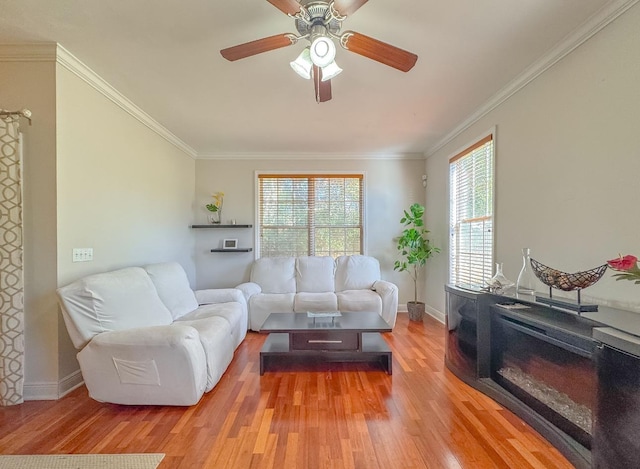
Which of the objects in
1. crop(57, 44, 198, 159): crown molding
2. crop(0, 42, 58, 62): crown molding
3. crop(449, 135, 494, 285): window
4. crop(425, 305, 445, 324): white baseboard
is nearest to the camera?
crop(0, 42, 58, 62): crown molding

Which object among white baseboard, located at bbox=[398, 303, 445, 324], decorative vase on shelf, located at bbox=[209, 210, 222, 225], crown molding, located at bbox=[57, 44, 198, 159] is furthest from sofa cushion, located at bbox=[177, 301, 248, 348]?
white baseboard, located at bbox=[398, 303, 445, 324]

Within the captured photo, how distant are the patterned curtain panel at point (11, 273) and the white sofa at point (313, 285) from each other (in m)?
2.22

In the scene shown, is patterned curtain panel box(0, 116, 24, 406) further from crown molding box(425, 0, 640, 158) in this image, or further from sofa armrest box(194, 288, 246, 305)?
crown molding box(425, 0, 640, 158)

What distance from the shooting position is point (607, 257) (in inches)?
76.8

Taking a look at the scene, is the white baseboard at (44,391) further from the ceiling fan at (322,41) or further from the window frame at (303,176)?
the window frame at (303,176)

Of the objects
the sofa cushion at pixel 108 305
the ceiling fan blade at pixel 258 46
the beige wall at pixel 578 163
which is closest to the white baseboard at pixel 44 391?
the sofa cushion at pixel 108 305

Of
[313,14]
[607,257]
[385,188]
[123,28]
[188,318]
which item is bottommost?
[188,318]

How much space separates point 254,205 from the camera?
515cm

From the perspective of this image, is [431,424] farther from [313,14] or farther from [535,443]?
[313,14]

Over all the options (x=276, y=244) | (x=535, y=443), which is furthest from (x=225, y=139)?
(x=535, y=443)

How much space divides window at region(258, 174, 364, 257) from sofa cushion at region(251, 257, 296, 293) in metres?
0.37

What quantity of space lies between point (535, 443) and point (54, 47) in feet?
13.7

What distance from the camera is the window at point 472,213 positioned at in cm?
335

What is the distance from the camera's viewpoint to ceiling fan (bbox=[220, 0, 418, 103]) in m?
1.63
